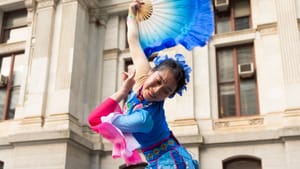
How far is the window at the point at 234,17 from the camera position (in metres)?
15.5

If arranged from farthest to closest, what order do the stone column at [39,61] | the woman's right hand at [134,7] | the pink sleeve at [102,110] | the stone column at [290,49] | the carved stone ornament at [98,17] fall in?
the carved stone ornament at [98,17], the stone column at [39,61], the stone column at [290,49], the woman's right hand at [134,7], the pink sleeve at [102,110]

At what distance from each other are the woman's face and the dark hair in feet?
0.13

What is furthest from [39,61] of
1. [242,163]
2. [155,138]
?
[155,138]

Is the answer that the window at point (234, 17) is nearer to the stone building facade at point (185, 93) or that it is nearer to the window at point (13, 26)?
the stone building facade at point (185, 93)

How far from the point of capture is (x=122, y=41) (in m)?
16.9

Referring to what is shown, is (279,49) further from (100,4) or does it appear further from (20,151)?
(20,151)

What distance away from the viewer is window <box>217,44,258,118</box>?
1434cm

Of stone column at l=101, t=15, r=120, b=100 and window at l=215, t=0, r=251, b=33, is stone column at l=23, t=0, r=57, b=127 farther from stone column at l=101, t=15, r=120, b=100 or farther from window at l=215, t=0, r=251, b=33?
window at l=215, t=0, r=251, b=33

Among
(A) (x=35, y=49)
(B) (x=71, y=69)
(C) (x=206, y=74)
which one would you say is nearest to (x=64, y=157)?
(B) (x=71, y=69)

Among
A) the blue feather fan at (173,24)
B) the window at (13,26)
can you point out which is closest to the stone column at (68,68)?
the window at (13,26)

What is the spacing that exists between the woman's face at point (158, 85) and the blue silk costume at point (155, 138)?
0.21 ft

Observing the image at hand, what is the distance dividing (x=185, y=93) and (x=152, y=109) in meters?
11.7

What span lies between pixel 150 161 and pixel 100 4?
1493 cm

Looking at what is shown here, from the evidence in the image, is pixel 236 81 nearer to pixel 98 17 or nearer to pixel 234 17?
pixel 234 17
